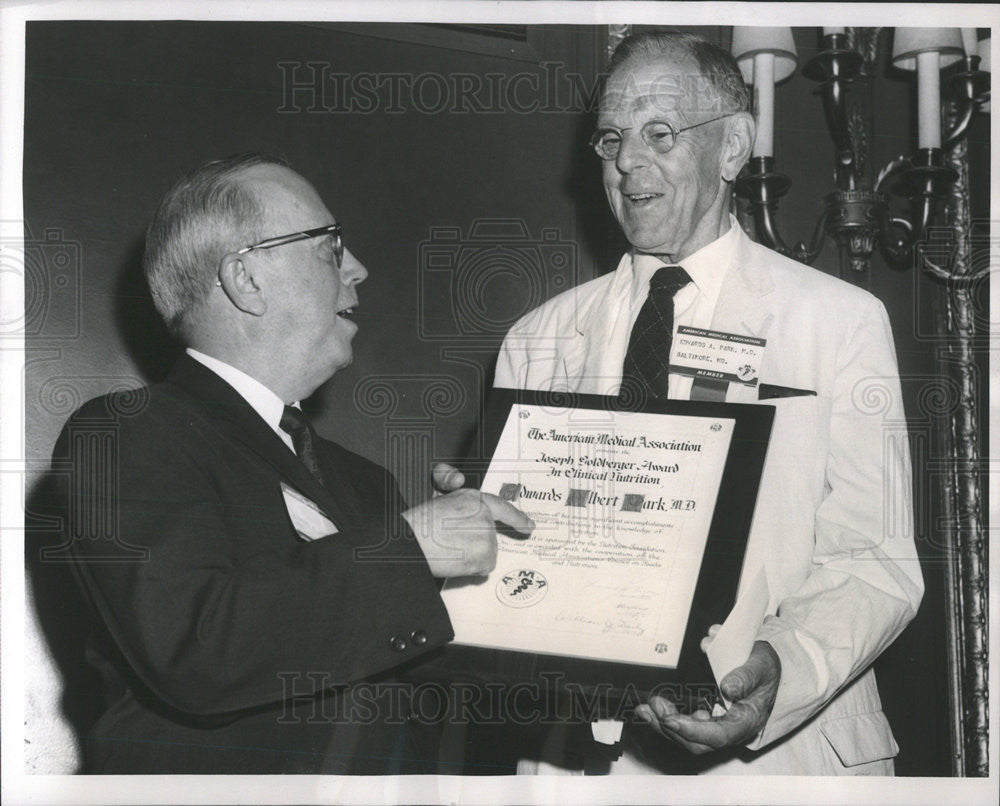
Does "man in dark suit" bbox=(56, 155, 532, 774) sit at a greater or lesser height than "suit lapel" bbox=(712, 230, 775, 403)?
lesser

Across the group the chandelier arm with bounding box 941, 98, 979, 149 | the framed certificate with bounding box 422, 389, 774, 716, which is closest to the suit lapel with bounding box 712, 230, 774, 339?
the framed certificate with bounding box 422, 389, 774, 716

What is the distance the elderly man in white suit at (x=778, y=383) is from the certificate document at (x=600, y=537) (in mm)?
149

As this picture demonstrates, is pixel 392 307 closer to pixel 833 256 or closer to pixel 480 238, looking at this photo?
pixel 480 238

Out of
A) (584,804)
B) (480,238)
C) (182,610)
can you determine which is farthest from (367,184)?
(584,804)

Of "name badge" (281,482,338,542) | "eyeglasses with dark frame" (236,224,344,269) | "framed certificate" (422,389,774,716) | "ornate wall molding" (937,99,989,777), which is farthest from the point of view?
"ornate wall molding" (937,99,989,777)

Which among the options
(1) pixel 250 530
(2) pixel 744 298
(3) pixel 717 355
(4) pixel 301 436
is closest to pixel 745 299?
(2) pixel 744 298

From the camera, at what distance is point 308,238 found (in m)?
1.74

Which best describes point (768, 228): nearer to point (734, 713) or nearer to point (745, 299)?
point (745, 299)

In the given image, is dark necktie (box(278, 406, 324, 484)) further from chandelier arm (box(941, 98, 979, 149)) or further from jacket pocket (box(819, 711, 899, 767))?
chandelier arm (box(941, 98, 979, 149))

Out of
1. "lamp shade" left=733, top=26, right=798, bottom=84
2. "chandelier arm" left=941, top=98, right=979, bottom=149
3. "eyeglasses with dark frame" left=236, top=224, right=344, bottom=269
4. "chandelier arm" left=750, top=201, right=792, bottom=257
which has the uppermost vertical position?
"lamp shade" left=733, top=26, right=798, bottom=84

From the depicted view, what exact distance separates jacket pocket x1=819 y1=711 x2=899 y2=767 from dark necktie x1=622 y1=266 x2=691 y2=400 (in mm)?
629

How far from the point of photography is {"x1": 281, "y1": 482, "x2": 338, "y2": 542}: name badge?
1610mm

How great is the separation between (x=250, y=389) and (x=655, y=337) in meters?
0.68

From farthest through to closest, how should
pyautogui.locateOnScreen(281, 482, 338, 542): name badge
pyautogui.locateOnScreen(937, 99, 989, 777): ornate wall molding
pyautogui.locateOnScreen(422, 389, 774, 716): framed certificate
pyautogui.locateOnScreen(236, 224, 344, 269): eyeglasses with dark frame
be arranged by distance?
1. pyautogui.locateOnScreen(937, 99, 989, 777): ornate wall molding
2. pyautogui.locateOnScreen(236, 224, 344, 269): eyeglasses with dark frame
3. pyautogui.locateOnScreen(281, 482, 338, 542): name badge
4. pyautogui.locateOnScreen(422, 389, 774, 716): framed certificate
